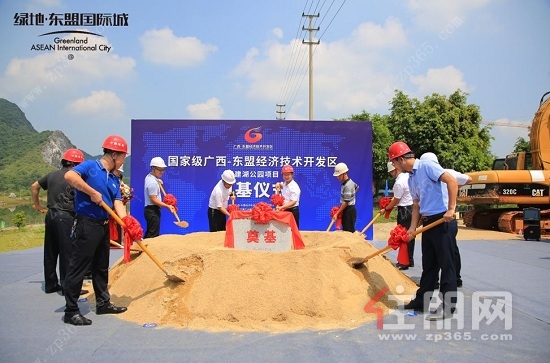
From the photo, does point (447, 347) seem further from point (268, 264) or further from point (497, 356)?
point (268, 264)

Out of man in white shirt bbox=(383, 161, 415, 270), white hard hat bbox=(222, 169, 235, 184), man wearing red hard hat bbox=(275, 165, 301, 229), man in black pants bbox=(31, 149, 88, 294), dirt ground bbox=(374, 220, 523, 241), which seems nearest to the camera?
man in black pants bbox=(31, 149, 88, 294)

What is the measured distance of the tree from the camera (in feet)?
73.3

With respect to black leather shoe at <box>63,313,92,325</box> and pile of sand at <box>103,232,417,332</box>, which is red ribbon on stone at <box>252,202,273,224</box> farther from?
black leather shoe at <box>63,313,92,325</box>

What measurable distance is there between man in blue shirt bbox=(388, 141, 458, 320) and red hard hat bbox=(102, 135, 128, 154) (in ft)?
8.38

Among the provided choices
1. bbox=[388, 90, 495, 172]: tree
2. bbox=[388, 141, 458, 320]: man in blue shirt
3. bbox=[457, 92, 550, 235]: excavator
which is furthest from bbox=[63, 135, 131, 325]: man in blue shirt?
bbox=[388, 90, 495, 172]: tree

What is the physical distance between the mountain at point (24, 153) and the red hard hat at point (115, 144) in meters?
29.7

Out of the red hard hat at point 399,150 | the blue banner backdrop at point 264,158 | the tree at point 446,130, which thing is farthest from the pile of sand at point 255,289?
the tree at point 446,130

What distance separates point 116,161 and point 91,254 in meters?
0.87

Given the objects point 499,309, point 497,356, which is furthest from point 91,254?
point 499,309

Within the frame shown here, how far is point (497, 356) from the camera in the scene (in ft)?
10.0

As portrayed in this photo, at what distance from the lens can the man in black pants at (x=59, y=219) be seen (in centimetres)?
507

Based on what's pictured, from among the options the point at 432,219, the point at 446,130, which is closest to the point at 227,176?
the point at 432,219

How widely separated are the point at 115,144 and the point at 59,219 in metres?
1.56

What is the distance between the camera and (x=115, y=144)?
414 cm
